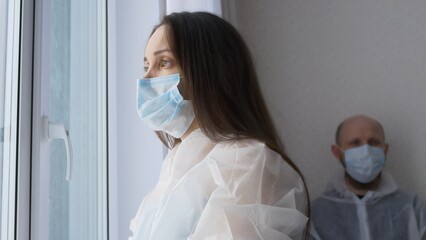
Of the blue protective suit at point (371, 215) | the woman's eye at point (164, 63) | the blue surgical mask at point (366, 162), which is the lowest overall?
the blue protective suit at point (371, 215)

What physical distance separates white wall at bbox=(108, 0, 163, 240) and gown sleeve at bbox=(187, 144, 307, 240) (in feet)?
2.18

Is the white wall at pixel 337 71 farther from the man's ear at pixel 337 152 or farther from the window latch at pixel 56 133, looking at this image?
the window latch at pixel 56 133

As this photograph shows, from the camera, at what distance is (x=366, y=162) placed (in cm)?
191

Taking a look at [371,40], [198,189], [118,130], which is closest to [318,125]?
[371,40]

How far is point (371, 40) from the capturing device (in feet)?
7.17

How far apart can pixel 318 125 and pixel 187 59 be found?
55.2 inches

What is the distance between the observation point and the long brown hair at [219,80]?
0.83 m

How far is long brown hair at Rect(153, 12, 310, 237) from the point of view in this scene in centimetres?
83

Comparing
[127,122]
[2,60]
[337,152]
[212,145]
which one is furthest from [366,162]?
[2,60]

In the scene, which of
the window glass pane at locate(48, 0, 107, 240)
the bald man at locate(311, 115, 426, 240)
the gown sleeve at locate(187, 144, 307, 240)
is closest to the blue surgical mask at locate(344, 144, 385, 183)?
the bald man at locate(311, 115, 426, 240)

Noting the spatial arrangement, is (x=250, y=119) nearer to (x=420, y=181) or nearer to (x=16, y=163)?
(x=16, y=163)

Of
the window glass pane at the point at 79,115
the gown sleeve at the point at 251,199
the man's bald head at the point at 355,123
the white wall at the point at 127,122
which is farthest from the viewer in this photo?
the man's bald head at the point at 355,123

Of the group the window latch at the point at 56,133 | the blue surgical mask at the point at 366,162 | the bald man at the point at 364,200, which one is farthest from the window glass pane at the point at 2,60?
the blue surgical mask at the point at 366,162

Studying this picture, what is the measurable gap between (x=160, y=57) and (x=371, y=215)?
1363 millimetres
